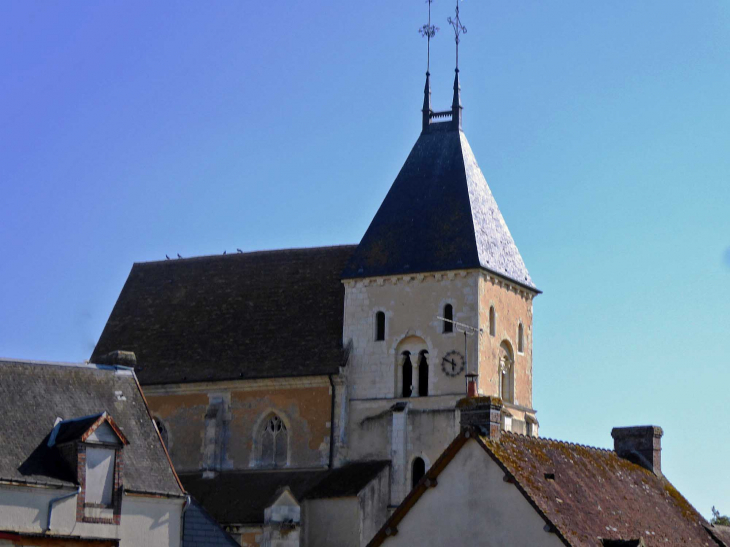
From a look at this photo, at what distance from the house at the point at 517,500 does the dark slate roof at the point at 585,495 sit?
3 cm

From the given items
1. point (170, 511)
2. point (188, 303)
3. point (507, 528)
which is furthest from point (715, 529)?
point (188, 303)

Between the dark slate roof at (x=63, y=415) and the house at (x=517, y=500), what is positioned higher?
the dark slate roof at (x=63, y=415)

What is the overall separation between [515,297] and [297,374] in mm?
8267

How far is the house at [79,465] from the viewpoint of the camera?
3222cm

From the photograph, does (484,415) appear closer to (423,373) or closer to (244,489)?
(423,373)

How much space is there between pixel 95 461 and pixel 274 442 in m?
18.2

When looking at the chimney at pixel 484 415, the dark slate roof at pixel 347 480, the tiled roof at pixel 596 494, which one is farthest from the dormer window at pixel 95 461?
the dark slate roof at pixel 347 480

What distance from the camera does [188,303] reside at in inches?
2203

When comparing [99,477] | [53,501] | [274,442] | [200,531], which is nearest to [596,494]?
[200,531]

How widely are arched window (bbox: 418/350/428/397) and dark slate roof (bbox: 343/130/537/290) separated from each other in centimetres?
297

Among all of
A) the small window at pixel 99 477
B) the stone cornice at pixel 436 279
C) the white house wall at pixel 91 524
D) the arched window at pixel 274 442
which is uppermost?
the stone cornice at pixel 436 279

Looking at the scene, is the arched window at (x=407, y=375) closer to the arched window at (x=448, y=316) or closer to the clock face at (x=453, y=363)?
the clock face at (x=453, y=363)

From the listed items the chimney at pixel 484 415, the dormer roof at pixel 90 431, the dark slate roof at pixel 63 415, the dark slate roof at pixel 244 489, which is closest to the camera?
the chimney at pixel 484 415

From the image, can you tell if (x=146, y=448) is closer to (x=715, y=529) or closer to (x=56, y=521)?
(x=56, y=521)
